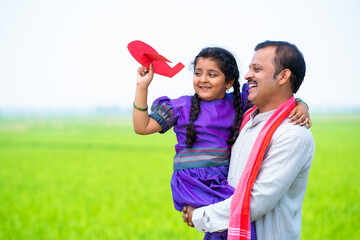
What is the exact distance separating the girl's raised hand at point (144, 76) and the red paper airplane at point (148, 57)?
3cm

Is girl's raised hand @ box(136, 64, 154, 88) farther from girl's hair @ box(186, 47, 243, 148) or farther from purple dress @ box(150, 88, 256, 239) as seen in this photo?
girl's hair @ box(186, 47, 243, 148)

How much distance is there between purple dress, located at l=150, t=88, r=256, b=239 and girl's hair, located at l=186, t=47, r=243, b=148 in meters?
0.03

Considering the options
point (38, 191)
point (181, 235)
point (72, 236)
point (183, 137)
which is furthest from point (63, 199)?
point (183, 137)

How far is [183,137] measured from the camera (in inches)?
87.7

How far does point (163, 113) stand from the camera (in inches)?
87.3

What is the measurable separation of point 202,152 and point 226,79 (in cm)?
48

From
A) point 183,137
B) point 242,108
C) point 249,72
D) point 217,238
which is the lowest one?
point 217,238

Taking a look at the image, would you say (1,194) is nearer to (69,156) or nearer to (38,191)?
(38,191)

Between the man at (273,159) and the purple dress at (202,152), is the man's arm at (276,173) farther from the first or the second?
the purple dress at (202,152)

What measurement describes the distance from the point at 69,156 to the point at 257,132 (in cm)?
1649

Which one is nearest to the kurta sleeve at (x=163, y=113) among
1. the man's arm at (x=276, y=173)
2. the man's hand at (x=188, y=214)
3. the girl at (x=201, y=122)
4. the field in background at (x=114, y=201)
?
the girl at (x=201, y=122)

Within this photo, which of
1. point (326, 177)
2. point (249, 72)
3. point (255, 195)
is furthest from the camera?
point (326, 177)

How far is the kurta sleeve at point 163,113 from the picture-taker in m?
2.21

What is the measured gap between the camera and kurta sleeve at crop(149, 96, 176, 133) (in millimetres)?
2207
